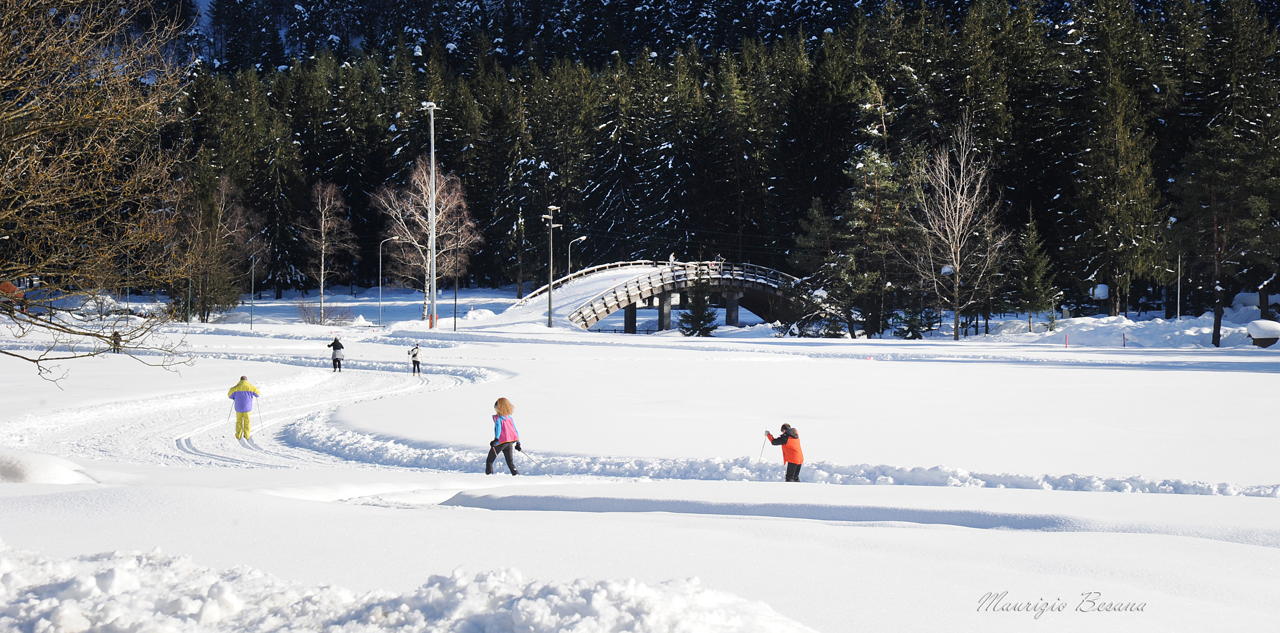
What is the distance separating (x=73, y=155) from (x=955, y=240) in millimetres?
45297

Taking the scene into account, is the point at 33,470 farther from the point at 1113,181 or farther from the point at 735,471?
the point at 1113,181

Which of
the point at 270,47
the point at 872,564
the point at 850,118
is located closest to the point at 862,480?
the point at 872,564

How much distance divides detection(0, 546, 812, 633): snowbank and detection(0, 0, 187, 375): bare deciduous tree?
6.30 m

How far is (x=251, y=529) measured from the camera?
6883 millimetres

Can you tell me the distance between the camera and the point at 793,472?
12.3m

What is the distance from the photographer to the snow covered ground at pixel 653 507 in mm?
4941

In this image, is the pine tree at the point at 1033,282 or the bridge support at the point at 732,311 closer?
the pine tree at the point at 1033,282

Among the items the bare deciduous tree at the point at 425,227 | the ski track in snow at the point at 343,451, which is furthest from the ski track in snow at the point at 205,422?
the bare deciduous tree at the point at 425,227

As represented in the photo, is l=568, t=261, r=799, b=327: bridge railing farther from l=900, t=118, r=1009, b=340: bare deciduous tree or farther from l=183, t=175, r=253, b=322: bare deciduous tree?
l=183, t=175, r=253, b=322: bare deciduous tree

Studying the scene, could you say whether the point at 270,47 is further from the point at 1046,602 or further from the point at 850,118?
the point at 1046,602

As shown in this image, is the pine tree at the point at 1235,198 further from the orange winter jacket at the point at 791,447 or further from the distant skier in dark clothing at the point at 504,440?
the distant skier in dark clothing at the point at 504,440

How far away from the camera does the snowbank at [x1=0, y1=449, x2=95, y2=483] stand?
10.2 meters

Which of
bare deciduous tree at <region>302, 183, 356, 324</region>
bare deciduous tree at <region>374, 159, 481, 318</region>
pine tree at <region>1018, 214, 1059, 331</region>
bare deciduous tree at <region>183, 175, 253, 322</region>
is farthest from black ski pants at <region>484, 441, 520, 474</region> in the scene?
bare deciduous tree at <region>302, 183, 356, 324</region>

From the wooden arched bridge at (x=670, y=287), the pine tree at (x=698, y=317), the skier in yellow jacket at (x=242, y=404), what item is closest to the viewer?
the skier in yellow jacket at (x=242, y=404)
